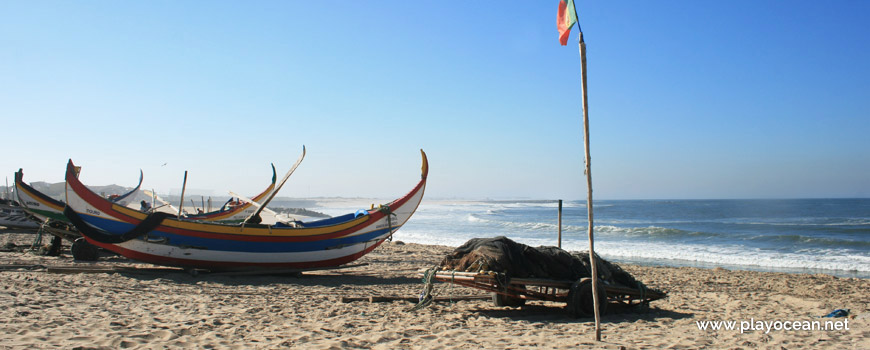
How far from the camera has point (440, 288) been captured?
9.82m

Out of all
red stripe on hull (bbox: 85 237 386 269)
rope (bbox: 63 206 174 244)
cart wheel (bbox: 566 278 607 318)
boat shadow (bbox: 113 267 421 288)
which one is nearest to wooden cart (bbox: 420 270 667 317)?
cart wheel (bbox: 566 278 607 318)

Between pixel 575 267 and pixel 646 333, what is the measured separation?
1.44 metres

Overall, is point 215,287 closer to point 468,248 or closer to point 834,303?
point 468,248

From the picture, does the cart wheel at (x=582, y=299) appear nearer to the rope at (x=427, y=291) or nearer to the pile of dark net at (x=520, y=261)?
the pile of dark net at (x=520, y=261)

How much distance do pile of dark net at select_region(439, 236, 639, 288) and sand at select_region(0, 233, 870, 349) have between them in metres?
0.63

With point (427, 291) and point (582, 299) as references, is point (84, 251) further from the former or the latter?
point (582, 299)

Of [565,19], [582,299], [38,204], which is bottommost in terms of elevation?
[582,299]

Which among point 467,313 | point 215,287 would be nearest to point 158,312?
point 215,287

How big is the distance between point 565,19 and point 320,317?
4.61 meters

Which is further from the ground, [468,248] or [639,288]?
[468,248]

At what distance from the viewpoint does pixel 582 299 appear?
7070 mm

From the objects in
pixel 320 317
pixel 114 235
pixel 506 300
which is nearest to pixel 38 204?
pixel 114 235

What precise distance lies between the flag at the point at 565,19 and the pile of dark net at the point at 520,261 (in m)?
3.14

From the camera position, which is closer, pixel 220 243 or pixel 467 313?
pixel 467 313
